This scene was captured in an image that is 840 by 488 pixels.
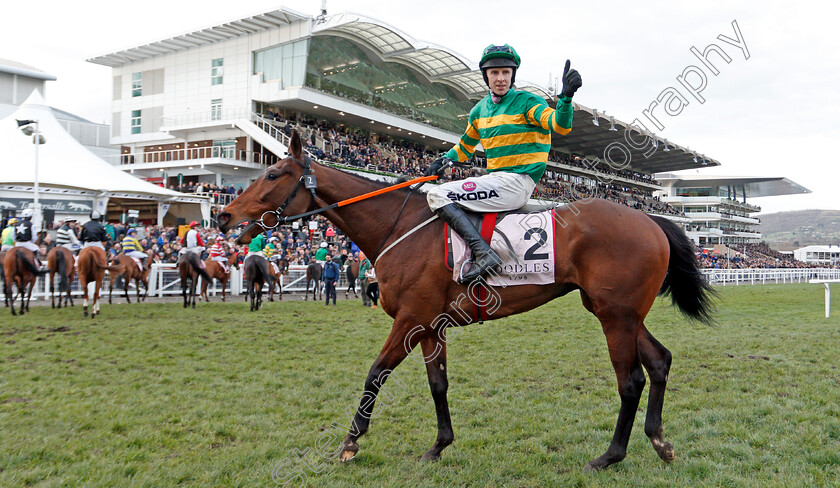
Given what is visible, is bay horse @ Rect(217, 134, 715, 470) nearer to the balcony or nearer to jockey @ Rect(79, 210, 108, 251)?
jockey @ Rect(79, 210, 108, 251)

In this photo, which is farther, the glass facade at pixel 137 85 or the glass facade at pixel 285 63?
the glass facade at pixel 137 85

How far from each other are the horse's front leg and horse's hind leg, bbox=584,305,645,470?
1239 mm

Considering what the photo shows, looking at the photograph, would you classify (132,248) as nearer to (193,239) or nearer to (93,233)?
(193,239)

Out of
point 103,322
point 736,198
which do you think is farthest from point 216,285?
point 736,198

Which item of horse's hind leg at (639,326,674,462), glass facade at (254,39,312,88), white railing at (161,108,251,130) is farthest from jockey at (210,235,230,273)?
white railing at (161,108,251,130)

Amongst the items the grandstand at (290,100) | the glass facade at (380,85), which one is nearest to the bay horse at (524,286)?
the grandstand at (290,100)

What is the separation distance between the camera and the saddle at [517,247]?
3568 millimetres

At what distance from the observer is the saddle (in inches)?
140

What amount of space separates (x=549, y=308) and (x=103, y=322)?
10.2 metres

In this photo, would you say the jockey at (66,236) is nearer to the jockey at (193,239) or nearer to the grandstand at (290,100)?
the jockey at (193,239)

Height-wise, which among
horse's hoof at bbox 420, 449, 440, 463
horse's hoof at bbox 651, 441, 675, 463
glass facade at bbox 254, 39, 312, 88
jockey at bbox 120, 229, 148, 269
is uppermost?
glass facade at bbox 254, 39, 312, 88

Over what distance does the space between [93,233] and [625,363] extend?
11086mm

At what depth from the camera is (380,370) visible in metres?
3.58

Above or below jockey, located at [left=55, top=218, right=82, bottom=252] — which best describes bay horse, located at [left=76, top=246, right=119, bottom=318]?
below
